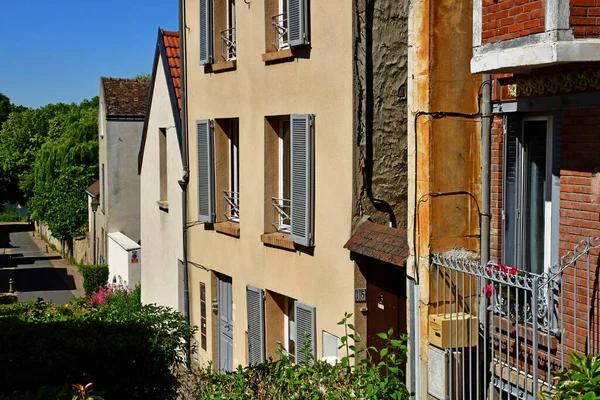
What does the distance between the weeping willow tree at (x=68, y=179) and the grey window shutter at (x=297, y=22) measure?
3541 centimetres

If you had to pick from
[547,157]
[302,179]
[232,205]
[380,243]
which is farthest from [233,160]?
[547,157]

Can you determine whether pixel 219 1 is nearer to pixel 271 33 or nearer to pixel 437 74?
pixel 271 33

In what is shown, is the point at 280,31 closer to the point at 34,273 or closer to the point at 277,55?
the point at 277,55

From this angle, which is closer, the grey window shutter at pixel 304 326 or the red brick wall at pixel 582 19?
the red brick wall at pixel 582 19

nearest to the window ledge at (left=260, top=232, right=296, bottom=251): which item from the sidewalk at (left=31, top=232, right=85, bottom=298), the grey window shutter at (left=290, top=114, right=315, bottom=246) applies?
the grey window shutter at (left=290, top=114, right=315, bottom=246)

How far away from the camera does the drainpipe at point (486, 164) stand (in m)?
7.35

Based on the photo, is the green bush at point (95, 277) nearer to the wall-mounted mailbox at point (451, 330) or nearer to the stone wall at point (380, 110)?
the stone wall at point (380, 110)

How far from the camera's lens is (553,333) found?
21.3 feet

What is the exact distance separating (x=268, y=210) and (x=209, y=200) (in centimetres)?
221

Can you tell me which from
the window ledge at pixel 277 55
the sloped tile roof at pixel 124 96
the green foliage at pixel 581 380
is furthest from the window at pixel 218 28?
the sloped tile roof at pixel 124 96

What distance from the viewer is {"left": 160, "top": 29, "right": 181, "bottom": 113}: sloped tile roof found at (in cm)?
1631

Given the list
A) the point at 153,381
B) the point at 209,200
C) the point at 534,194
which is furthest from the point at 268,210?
the point at 534,194

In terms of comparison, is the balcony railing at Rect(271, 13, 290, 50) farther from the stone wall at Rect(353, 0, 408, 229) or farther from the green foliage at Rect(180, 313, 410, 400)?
the green foliage at Rect(180, 313, 410, 400)

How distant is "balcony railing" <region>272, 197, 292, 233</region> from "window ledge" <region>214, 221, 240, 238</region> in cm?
120
